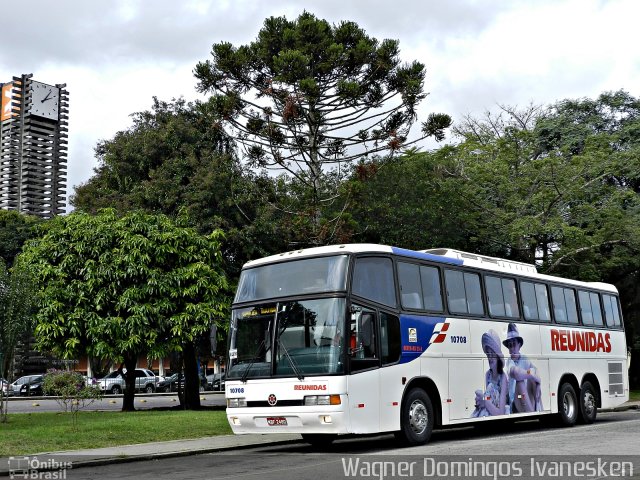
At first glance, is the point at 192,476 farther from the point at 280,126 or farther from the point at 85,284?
the point at 280,126

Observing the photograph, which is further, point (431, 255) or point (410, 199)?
point (410, 199)

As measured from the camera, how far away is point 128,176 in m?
30.3

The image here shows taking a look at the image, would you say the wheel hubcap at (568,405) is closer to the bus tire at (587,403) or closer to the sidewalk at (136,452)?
the bus tire at (587,403)

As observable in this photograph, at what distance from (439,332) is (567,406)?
19.8 ft

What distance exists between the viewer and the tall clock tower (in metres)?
104

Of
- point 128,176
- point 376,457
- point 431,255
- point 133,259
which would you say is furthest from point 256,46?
point 376,457

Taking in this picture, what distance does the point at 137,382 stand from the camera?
183 feet

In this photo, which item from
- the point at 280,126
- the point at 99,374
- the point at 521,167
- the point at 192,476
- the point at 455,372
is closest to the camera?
the point at 192,476

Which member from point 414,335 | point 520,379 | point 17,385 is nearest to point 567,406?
point 520,379

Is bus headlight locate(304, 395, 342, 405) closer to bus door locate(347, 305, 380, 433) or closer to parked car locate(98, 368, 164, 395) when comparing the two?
bus door locate(347, 305, 380, 433)

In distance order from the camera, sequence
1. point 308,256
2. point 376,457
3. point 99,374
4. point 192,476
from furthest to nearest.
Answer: point 99,374 < point 308,256 < point 376,457 < point 192,476

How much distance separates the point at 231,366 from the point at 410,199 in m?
16.1

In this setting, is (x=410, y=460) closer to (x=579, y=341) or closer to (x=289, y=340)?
(x=289, y=340)

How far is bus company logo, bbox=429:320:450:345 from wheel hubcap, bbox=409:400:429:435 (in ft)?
3.97
